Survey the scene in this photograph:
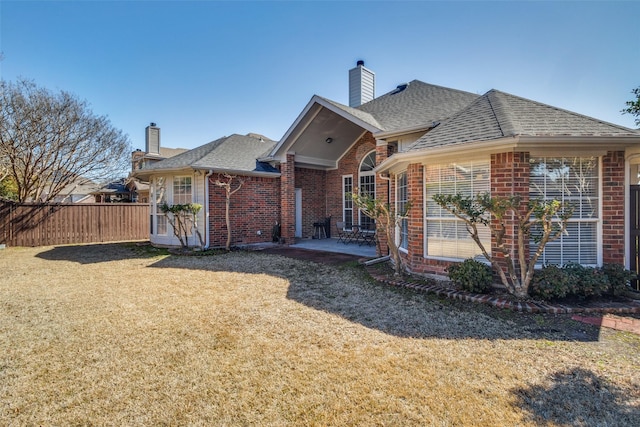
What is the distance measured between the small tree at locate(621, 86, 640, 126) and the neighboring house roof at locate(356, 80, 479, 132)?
12.6 meters

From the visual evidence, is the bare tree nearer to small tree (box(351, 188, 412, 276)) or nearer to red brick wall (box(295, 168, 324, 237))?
red brick wall (box(295, 168, 324, 237))

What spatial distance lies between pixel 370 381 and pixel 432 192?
14.8 feet

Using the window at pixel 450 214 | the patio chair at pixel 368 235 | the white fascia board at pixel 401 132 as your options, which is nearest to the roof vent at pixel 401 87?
the white fascia board at pixel 401 132

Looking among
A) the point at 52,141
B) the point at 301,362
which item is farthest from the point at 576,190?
the point at 52,141

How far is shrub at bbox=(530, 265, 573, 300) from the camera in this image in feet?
15.9

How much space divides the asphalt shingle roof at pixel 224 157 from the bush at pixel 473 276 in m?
8.70

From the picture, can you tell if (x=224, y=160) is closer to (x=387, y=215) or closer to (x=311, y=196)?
(x=311, y=196)

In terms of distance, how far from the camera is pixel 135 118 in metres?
22.7

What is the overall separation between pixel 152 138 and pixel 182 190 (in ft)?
53.0

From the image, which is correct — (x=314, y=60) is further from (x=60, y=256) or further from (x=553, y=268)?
(x=60, y=256)

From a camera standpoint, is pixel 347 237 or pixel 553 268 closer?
pixel 553 268

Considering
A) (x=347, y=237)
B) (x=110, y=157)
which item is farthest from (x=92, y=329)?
(x=110, y=157)

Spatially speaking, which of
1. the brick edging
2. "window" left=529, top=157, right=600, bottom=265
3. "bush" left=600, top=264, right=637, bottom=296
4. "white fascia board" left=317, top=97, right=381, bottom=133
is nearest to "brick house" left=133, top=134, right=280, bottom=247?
"white fascia board" left=317, top=97, right=381, bottom=133

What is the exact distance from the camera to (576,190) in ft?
18.1
